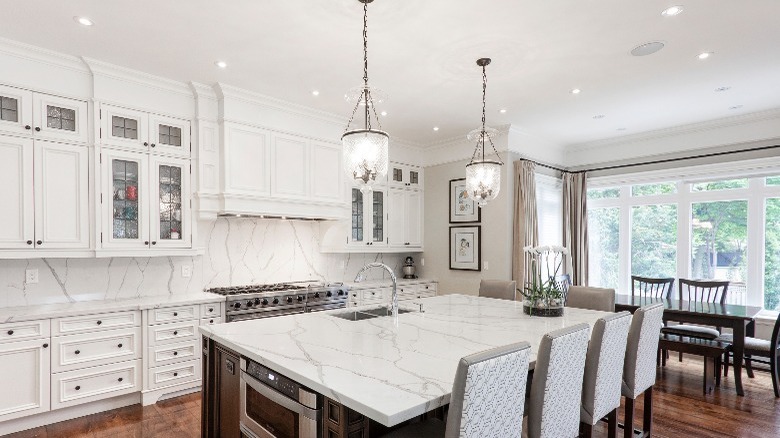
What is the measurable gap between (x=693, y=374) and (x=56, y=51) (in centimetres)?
656

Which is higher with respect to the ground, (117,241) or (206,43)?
(206,43)

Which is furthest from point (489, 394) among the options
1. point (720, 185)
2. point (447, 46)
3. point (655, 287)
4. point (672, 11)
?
point (720, 185)

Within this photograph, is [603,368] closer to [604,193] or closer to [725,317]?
[725,317]

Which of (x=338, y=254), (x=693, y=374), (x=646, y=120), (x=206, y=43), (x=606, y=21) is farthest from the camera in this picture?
(x=338, y=254)

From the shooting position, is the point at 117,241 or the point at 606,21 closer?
the point at 606,21

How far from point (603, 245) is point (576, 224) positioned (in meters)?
0.64

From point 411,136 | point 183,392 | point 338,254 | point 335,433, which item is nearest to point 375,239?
point 338,254

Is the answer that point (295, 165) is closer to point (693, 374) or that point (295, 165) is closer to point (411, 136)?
point (411, 136)

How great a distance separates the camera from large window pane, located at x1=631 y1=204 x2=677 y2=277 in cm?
579

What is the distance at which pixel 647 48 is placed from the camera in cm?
321

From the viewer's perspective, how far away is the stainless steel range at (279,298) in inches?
161

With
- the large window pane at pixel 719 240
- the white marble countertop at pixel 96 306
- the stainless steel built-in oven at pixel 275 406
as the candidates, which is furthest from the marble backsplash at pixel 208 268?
the large window pane at pixel 719 240

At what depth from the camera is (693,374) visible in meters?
4.52

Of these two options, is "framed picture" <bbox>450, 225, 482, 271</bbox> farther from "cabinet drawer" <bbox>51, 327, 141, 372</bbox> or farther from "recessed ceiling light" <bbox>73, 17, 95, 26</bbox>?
"recessed ceiling light" <bbox>73, 17, 95, 26</bbox>
